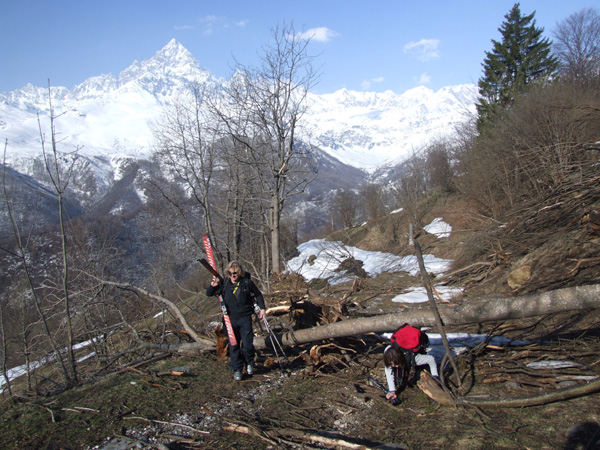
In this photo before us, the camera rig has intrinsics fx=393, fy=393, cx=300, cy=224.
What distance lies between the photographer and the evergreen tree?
2830cm

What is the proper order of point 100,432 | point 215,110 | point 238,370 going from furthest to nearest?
1. point 215,110
2. point 238,370
3. point 100,432

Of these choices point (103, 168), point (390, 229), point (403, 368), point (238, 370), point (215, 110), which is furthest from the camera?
point (103, 168)

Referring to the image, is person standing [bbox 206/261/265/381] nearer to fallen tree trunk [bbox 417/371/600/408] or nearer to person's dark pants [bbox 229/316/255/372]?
person's dark pants [bbox 229/316/255/372]

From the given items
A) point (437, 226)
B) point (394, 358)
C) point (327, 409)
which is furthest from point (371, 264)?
point (327, 409)

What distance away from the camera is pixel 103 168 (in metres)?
197

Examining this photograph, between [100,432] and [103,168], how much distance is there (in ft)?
715

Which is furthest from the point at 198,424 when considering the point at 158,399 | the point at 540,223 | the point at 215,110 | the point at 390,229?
the point at 390,229

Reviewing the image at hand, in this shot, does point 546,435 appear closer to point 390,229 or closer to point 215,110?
point 215,110

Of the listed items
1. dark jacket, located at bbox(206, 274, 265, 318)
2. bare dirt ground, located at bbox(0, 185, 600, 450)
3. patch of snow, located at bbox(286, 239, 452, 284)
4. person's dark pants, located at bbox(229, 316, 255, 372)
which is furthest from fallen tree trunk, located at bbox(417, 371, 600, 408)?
patch of snow, located at bbox(286, 239, 452, 284)

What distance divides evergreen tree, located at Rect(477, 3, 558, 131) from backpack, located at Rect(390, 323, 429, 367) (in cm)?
2722

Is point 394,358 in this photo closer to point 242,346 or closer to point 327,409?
point 327,409

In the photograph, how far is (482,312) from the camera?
4.57 meters

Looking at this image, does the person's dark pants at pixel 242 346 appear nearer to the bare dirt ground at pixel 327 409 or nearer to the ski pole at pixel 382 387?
the bare dirt ground at pixel 327 409

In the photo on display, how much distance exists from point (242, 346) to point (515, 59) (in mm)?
31918
